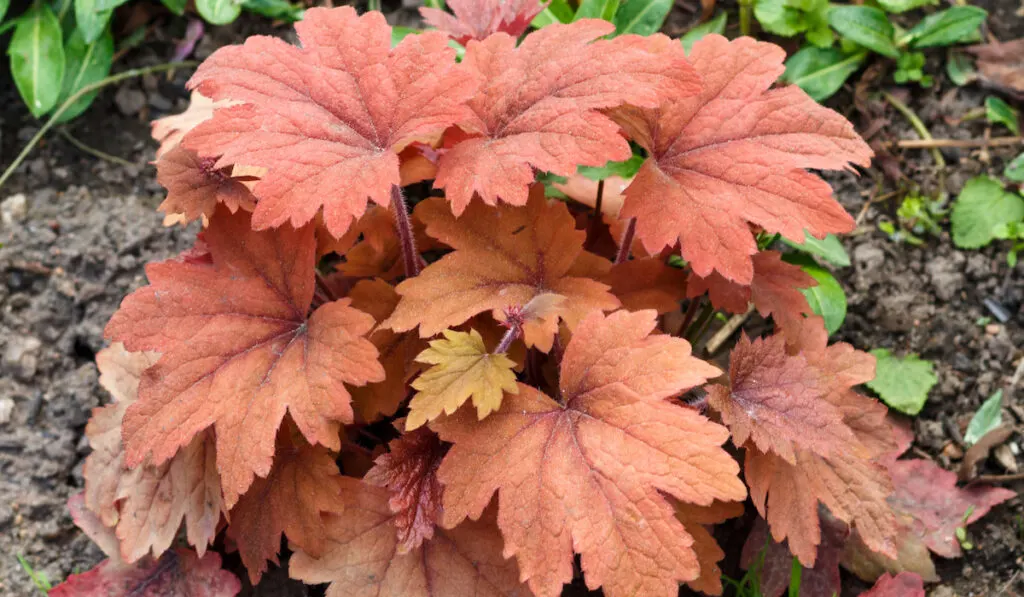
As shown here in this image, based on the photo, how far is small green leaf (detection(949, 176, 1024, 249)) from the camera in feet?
8.98

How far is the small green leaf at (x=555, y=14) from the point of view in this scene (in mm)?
2945

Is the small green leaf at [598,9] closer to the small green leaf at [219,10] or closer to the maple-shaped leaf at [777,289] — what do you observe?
the maple-shaped leaf at [777,289]

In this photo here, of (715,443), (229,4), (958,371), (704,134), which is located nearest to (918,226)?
(958,371)

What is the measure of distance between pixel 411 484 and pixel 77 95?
2.30 m

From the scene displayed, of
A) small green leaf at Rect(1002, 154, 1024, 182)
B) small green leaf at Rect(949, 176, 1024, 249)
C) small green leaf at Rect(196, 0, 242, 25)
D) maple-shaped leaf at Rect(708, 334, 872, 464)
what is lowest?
small green leaf at Rect(949, 176, 1024, 249)

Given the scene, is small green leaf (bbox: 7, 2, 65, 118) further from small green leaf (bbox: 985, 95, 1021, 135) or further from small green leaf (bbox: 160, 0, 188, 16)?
small green leaf (bbox: 985, 95, 1021, 135)

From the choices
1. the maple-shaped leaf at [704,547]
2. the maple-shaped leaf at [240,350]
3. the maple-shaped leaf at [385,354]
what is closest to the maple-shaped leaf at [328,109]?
the maple-shaped leaf at [240,350]

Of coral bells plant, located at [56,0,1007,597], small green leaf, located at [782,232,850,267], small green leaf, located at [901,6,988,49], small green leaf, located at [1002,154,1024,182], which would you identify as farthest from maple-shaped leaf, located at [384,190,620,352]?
small green leaf, located at [901,6,988,49]

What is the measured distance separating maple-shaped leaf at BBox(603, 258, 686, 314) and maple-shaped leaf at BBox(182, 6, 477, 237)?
0.62 meters

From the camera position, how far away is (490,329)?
2033mm

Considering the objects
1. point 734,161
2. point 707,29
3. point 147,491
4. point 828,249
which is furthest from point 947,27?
point 147,491

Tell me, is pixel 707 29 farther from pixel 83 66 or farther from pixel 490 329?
pixel 83 66

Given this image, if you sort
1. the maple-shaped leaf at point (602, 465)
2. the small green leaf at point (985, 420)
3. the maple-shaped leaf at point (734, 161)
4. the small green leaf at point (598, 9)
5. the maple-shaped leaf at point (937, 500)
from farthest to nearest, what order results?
the small green leaf at point (598, 9)
the small green leaf at point (985, 420)
the maple-shaped leaf at point (937, 500)
the maple-shaped leaf at point (734, 161)
the maple-shaped leaf at point (602, 465)

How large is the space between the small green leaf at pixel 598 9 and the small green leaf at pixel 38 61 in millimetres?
1997
